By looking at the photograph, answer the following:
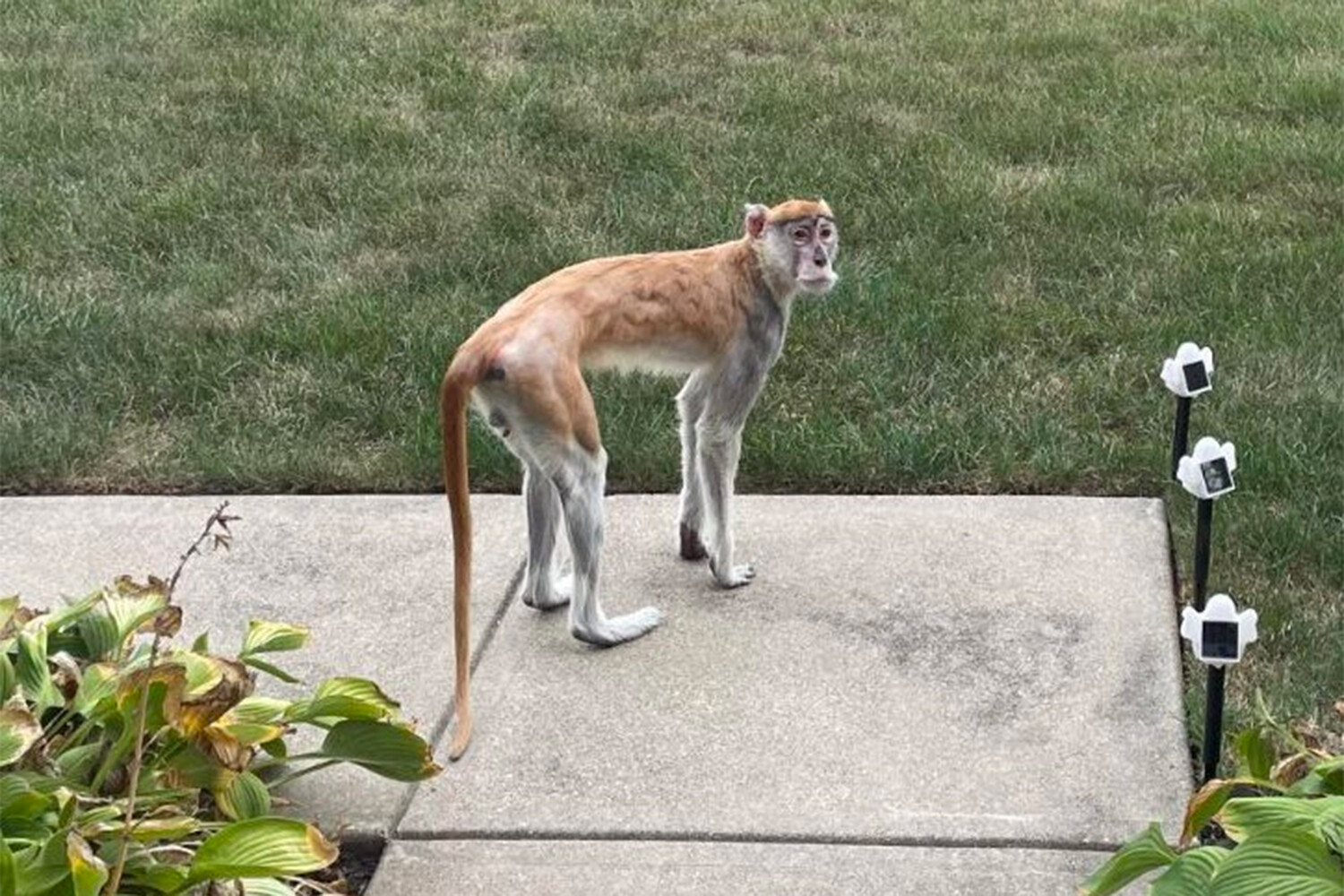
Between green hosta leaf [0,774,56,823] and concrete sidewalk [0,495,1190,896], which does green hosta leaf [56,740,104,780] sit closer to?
green hosta leaf [0,774,56,823]

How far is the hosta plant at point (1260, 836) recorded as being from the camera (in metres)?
3.11

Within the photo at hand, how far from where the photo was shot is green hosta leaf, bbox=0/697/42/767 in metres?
3.49

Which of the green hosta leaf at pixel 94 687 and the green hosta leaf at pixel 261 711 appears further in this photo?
the green hosta leaf at pixel 261 711

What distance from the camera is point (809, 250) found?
4715mm

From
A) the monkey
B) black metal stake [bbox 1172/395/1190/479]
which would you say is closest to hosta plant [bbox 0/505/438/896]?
the monkey

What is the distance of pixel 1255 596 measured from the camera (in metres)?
4.82

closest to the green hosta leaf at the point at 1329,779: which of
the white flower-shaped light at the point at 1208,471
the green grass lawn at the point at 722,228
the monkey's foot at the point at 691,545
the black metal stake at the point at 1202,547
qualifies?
the black metal stake at the point at 1202,547

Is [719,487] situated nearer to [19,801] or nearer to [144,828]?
[144,828]

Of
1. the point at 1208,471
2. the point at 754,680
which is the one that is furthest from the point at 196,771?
the point at 1208,471

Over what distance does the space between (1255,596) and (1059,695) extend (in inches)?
29.8

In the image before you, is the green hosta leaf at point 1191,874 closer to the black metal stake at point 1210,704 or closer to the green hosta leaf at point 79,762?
the black metal stake at point 1210,704

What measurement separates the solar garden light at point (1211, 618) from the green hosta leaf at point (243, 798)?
74.0 inches

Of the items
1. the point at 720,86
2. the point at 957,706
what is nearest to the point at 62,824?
the point at 957,706

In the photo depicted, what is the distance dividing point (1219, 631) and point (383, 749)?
1.74m
